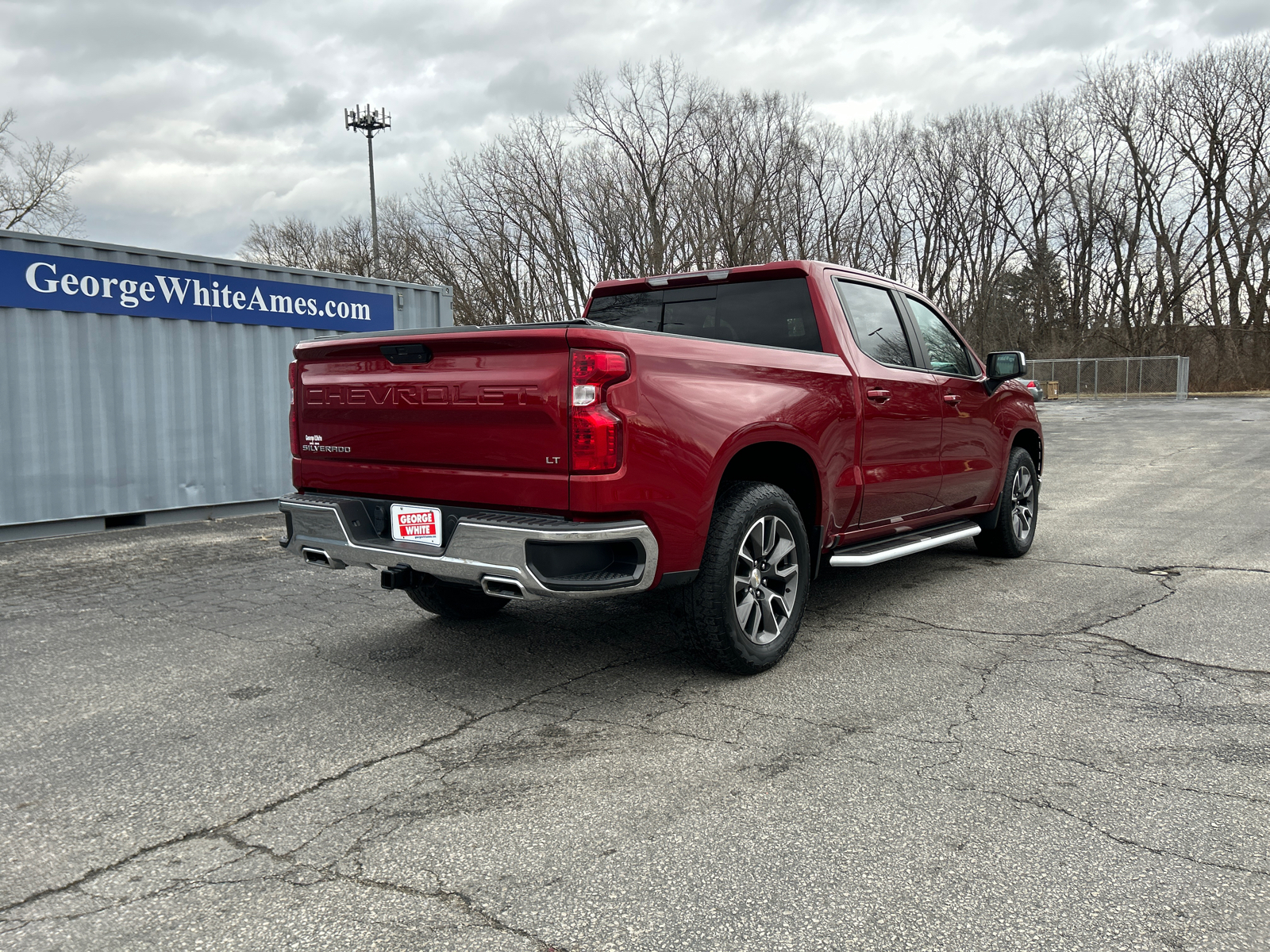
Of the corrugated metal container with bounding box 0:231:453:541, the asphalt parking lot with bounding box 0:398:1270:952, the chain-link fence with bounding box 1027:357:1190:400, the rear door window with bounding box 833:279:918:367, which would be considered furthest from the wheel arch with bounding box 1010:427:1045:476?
the chain-link fence with bounding box 1027:357:1190:400

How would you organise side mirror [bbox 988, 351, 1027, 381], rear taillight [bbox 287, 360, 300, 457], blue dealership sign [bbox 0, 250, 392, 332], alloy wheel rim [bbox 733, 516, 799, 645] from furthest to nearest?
1. blue dealership sign [bbox 0, 250, 392, 332]
2. side mirror [bbox 988, 351, 1027, 381]
3. rear taillight [bbox 287, 360, 300, 457]
4. alloy wheel rim [bbox 733, 516, 799, 645]

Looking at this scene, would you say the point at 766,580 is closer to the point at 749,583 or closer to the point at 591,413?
the point at 749,583

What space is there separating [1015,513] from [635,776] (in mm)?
4789

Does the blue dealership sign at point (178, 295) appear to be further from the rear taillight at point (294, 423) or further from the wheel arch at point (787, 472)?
the wheel arch at point (787, 472)

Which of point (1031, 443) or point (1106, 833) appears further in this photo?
point (1031, 443)

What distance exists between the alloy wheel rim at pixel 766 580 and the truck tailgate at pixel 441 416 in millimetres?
1030

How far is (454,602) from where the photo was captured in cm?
521

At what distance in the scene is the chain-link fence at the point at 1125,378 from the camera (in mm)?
37750

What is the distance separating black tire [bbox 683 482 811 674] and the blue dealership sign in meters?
7.47

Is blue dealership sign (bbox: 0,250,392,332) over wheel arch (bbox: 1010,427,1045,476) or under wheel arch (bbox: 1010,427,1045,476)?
over

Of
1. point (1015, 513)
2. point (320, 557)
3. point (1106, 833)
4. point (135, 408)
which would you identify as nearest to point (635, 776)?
point (1106, 833)

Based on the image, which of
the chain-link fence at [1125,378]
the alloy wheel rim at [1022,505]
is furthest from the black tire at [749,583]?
the chain-link fence at [1125,378]

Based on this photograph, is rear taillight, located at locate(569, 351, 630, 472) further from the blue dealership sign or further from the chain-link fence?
the chain-link fence

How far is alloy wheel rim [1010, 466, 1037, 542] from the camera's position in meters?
6.95
